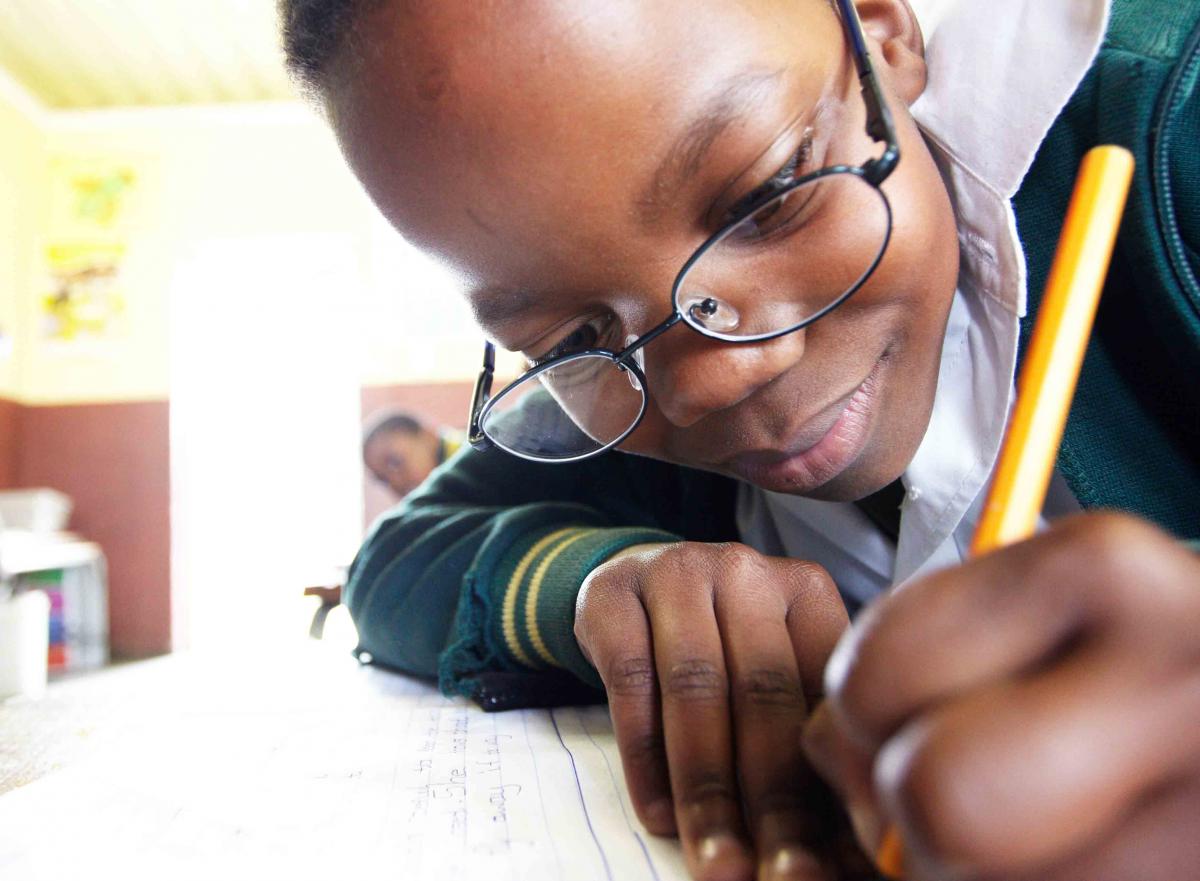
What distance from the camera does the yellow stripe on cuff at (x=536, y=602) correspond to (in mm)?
565

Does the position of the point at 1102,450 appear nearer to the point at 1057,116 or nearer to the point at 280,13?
the point at 1057,116

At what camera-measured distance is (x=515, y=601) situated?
59 cm

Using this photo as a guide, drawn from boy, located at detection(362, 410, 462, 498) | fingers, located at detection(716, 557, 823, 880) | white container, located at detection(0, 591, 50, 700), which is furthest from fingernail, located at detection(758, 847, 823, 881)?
boy, located at detection(362, 410, 462, 498)

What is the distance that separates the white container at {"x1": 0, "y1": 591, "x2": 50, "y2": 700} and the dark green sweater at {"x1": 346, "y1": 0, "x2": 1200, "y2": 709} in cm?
108

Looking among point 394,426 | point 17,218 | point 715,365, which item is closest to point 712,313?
point 715,365

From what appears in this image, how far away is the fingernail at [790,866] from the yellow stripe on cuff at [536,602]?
12.3 inches

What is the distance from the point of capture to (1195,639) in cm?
18

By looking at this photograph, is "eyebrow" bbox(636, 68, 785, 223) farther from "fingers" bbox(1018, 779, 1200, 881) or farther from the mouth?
"fingers" bbox(1018, 779, 1200, 881)

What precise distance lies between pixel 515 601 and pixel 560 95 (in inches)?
12.1

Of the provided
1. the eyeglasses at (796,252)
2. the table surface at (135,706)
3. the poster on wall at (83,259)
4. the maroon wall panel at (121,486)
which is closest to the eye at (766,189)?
the eyeglasses at (796,252)

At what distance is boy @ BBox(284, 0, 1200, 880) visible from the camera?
0.29m

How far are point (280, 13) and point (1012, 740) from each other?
55 centimetres

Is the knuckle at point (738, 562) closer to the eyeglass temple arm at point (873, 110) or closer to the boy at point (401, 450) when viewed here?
the eyeglass temple arm at point (873, 110)

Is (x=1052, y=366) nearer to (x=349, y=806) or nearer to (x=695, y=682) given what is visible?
(x=695, y=682)
